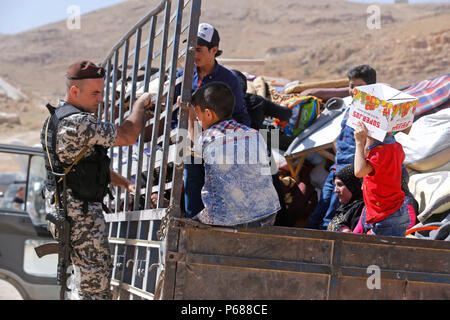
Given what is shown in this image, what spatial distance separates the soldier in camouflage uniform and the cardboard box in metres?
1.27

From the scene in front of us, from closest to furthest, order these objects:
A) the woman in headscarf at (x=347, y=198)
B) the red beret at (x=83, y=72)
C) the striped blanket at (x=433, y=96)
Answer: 1. the red beret at (x=83, y=72)
2. the woman in headscarf at (x=347, y=198)
3. the striped blanket at (x=433, y=96)

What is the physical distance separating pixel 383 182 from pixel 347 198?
3.37 ft

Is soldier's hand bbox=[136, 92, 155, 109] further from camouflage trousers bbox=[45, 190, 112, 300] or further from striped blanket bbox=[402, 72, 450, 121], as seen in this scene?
striped blanket bbox=[402, 72, 450, 121]

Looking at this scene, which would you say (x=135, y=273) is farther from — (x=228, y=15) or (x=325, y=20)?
(x=228, y=15)

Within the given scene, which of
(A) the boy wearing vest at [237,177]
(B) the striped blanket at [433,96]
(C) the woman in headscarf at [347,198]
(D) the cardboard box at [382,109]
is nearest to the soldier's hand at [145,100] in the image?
(A) the boy wearing vest at [237,177]

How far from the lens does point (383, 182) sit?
3.44 metres

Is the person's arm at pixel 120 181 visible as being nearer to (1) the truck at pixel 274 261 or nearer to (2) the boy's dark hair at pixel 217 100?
(1) the truck at pixel 274 261

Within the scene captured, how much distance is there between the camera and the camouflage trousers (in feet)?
11.7

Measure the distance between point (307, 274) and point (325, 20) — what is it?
6171 cm

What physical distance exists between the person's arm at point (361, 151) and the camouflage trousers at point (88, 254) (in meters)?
1.51

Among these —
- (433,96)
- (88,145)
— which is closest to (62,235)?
(88,145)

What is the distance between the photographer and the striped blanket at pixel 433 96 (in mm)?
5312

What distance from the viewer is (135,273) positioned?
139 inches

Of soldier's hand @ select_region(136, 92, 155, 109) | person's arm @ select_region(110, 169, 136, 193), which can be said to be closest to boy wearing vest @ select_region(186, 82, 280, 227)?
soldier's hand @ select_region(136, 92, 155, 109)
